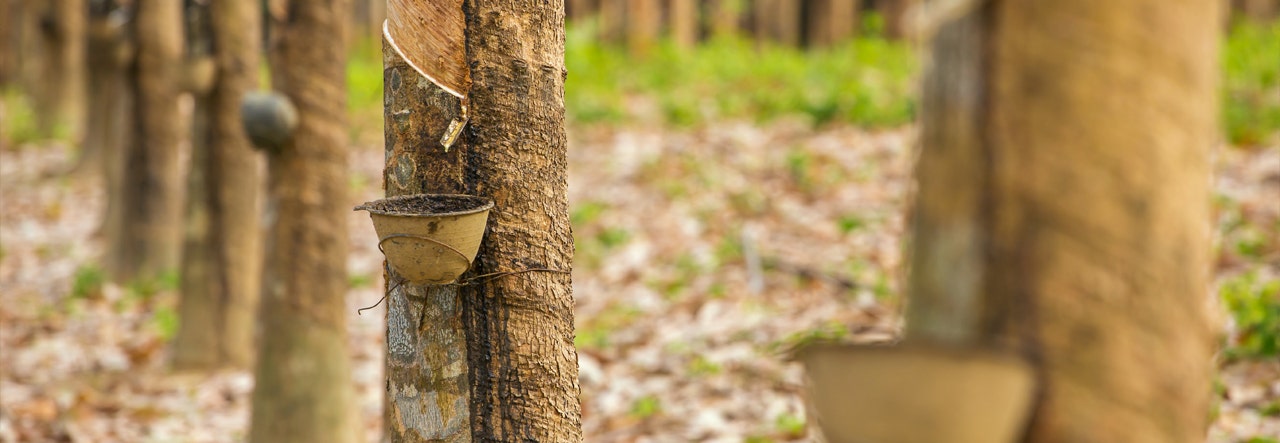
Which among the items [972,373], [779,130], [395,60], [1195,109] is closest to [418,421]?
[395,60]

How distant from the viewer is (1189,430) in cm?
137

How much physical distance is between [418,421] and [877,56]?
11206mm

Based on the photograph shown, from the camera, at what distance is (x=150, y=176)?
8734 mm

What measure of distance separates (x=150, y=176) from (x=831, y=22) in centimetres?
1100

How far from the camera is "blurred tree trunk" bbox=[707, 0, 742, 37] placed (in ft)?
55.0

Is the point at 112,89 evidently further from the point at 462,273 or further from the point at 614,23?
the point at 462,273

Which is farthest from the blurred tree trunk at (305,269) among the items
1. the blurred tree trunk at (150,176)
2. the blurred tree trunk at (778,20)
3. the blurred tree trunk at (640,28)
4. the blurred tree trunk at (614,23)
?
the blurred tree trunk at (778,20)

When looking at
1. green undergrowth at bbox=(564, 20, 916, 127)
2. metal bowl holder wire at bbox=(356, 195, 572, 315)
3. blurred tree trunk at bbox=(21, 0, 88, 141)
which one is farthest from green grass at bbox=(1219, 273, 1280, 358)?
blurred tree trunk at bbox=(21, 0, 88, 141)

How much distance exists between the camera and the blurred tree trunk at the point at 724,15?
16.8m

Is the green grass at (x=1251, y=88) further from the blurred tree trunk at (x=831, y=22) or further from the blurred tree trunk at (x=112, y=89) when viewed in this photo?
the blurred tree trunk at (x=112, y=89)

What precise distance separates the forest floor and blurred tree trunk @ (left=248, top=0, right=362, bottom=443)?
0.83 m

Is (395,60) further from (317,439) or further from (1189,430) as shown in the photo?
(317,439)

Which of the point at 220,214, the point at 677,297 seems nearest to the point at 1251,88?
the point at 677,297

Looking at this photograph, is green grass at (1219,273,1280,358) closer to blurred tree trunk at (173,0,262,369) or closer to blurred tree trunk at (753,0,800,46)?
blurred tree trunk at (173,0,262,369)
